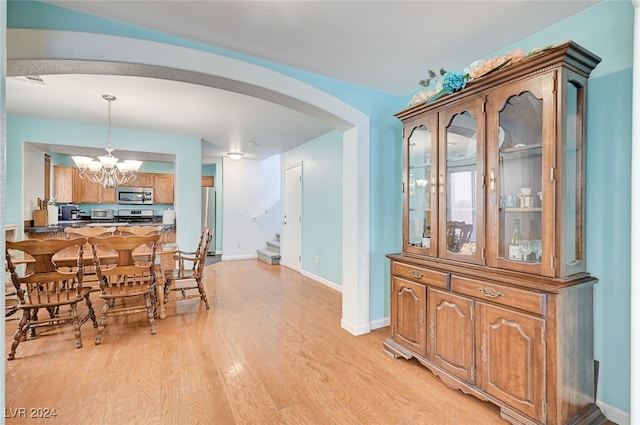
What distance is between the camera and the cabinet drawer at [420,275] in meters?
2.15

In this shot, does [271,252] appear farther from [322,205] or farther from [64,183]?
[64,183]

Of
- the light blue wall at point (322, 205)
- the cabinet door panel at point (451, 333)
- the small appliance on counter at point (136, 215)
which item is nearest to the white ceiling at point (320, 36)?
the light blue wall at point (322, 205)

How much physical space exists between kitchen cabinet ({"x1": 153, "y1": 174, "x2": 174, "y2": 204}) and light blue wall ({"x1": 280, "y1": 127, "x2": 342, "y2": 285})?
3.65 meters

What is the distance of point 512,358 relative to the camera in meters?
1.73

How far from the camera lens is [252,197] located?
7.51 m

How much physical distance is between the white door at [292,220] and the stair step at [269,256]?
12cm

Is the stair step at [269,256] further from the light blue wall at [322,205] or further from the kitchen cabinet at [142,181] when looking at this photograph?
the kitchen cabinet at [142,181]

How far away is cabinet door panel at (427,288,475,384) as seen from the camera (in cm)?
197

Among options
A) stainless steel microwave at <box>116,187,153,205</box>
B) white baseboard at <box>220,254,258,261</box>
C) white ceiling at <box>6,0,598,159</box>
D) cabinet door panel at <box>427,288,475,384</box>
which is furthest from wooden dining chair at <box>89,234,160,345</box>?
stainless steel microwave at <box>116,187,153,205</box>

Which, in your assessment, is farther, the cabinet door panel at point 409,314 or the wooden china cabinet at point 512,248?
the cabinet door panel at point 409,314

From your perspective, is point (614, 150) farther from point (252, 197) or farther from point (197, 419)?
point (252, 197)

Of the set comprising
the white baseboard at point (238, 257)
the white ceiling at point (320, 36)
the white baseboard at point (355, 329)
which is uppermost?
the white ceiling at point (320, 36)

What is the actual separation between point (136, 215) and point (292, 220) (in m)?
4.00

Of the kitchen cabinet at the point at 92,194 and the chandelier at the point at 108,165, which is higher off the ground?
the chandelier at the point at 108,165
